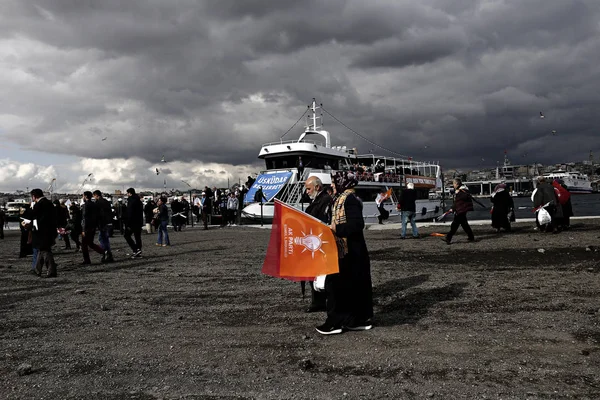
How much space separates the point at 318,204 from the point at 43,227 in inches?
272

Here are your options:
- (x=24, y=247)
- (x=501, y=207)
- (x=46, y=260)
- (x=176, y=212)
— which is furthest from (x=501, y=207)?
(x=176, y=212)

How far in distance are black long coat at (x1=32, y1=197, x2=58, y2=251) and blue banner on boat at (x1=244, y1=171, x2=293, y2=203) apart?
57.7 ft

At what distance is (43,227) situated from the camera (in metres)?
9.89

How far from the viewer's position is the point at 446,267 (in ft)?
31.3

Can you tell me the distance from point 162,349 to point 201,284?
3834 mm

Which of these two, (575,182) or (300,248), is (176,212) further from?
(575,182)

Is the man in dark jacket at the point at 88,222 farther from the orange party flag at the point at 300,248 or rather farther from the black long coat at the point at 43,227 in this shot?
the orange party flag at the point at 300,248

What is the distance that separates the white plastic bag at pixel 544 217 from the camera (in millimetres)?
14414

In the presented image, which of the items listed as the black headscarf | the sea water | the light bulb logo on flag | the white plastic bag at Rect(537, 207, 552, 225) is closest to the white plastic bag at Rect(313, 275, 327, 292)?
the light bulb logo on flag

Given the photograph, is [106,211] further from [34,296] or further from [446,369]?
[446,369]

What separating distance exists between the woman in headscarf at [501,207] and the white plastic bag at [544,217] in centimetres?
127

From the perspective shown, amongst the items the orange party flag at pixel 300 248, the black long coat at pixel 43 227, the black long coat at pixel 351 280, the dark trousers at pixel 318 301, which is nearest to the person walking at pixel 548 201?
the dark trousers at pixel 318 301

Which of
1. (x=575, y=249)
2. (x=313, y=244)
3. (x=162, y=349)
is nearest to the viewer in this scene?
(x=162, y=349)

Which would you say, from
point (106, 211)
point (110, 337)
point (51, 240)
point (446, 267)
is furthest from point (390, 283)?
point (106, 211)
